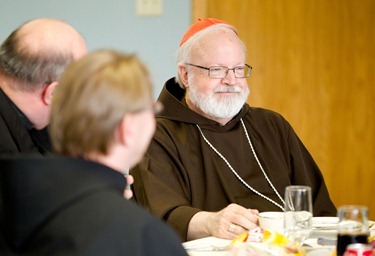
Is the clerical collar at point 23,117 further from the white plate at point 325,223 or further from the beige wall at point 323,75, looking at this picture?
the beige wall at point 323,75

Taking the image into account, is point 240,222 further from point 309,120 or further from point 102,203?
point 309,120

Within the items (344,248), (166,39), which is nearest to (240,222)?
(344,248)

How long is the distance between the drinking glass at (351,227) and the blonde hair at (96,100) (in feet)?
2.01

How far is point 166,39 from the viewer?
4.07 meters

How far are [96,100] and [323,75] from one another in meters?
3.27

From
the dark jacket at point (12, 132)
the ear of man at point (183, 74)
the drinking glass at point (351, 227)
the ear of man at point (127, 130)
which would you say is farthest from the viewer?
the ear of man at point (183, 74)

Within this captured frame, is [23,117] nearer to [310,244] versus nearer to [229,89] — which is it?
[310,244]

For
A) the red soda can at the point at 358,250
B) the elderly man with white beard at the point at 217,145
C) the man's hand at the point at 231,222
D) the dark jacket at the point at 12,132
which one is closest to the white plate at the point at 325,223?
the man's hand at the point at 231,222

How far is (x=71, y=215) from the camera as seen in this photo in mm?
1314

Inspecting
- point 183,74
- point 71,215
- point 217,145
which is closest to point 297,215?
point 71,215

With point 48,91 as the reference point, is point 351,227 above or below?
below

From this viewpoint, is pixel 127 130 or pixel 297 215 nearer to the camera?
pixel 127 130

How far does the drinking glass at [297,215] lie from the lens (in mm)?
1918

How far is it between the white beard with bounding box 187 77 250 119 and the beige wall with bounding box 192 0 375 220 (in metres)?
1.37
